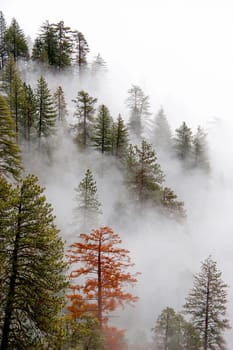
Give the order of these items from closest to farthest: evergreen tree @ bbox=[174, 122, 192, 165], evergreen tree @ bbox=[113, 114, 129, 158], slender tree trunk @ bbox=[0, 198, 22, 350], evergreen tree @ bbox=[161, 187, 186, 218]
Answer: slender tree trunk @ bbox=[0, 198, 22, 350] → evergreen tree @ bbox=[161, 187, 186, 218] → evergreen tree @ bbox=[113, 114, 129, 158] → evergreen tree @ bbox=[174, 122, 192, 165]

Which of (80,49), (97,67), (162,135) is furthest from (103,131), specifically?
(97,67)

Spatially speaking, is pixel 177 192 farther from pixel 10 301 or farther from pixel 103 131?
pixel 10 301

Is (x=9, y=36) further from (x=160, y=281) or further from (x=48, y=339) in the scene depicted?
(x=48, y=339)

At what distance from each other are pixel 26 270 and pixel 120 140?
106ft

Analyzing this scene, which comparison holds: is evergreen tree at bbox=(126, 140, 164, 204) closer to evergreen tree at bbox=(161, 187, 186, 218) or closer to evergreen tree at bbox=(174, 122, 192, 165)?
evergreen tree at bbox=(161, 187, 186, 218)

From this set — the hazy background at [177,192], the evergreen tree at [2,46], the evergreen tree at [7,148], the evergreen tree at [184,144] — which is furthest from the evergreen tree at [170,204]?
the evergreen tree at [2,46]

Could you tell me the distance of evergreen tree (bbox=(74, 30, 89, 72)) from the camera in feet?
204

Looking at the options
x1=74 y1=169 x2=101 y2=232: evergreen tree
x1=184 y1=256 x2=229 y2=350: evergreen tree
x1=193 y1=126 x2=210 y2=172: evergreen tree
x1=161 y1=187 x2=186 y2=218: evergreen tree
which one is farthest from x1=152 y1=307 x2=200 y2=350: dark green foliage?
x1=193 y1=126 x2=210 y2=172: evergreen tree

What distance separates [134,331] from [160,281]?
26.0 feet

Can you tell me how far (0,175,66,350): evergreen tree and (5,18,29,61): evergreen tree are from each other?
55.9m

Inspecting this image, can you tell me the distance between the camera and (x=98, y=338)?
50.7 feet

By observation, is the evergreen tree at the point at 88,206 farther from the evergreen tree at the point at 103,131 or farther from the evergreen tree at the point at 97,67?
the evergreen tree at the point at 97,67

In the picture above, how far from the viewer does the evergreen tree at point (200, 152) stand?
52406mm

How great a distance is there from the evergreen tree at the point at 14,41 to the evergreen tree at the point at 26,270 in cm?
5589
